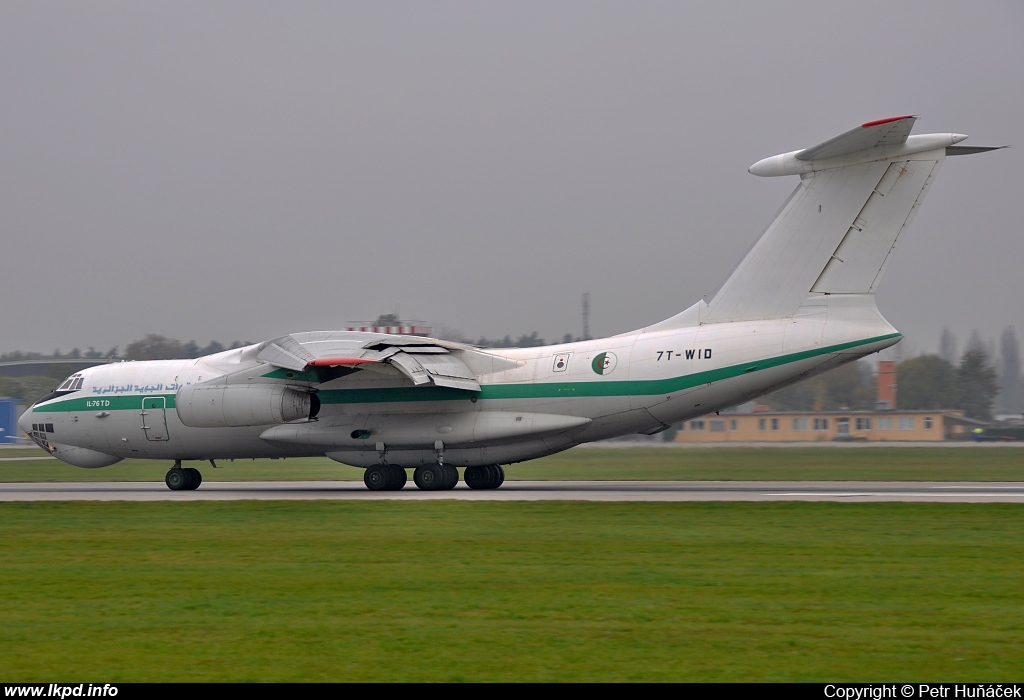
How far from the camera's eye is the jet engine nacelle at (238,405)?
72.6 ft

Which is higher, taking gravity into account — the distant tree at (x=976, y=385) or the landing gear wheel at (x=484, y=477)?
the distant tree at (x=976, y=385)

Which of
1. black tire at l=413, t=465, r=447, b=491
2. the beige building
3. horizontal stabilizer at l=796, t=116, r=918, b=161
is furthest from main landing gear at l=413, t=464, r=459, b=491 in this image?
the beige building

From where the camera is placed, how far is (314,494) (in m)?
22.1

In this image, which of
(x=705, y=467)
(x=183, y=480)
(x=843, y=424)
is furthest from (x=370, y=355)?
(x=843, y=424)

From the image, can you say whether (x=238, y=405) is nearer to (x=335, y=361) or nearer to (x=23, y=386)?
(x=335, y=361)

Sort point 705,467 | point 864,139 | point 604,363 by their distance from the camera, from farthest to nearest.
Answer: point 705,467, point 604,363, point 864,139

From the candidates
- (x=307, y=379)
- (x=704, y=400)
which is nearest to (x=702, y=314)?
(x=704, y=400)

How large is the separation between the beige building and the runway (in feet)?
59.0

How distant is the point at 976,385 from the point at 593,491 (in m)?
45.5

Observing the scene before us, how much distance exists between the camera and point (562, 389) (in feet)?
71.4

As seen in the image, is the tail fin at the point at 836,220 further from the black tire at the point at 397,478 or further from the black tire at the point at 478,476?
the black tire at the point at 397,478

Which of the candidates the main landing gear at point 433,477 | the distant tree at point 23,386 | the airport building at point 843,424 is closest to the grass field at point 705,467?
the main landing gear at point 433,477

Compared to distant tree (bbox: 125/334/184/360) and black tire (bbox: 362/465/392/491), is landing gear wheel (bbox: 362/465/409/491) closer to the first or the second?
black tire (bbox: 362/465/392/491)

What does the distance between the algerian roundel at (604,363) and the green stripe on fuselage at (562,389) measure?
23 cm
